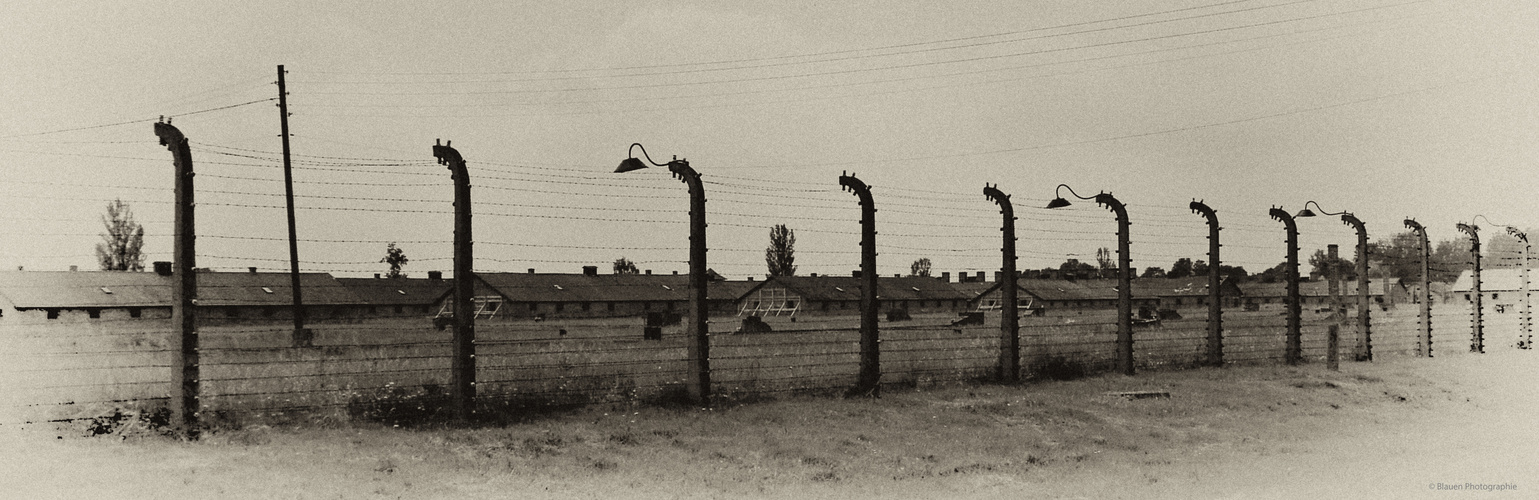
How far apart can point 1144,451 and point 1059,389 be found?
4.03 metres

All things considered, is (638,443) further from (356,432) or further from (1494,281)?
(1494,281)

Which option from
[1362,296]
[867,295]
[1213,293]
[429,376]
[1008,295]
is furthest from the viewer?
[1362,296]

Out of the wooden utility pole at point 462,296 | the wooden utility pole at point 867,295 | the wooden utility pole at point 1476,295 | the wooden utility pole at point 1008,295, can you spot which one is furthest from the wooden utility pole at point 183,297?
the wooden utility pole at point 1476,295

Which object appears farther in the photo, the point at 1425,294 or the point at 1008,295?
the point at 1425,294

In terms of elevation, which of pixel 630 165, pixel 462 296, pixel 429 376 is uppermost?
pixel 630 165

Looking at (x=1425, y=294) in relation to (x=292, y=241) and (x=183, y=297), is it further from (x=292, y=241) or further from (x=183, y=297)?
(x=292, y=241)

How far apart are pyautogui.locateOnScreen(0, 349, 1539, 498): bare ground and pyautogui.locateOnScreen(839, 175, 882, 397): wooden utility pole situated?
42cm

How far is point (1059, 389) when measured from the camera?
1350 cm

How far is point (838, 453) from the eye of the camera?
8.80 meters

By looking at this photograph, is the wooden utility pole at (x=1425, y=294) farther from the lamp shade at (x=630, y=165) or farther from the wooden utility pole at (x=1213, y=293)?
the lamp shade at (x=630, y=165)

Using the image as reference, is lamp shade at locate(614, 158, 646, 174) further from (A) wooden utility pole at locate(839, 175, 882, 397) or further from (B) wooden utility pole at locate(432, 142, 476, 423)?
(A) wooden utility pole at locate(839, 175, 882, 397)

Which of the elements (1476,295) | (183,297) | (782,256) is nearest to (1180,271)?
(782,256)

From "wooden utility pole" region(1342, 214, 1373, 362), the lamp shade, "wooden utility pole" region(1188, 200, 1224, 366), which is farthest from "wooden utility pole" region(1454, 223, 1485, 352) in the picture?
the lamp shade

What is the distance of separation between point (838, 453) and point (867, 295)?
3.86 m
